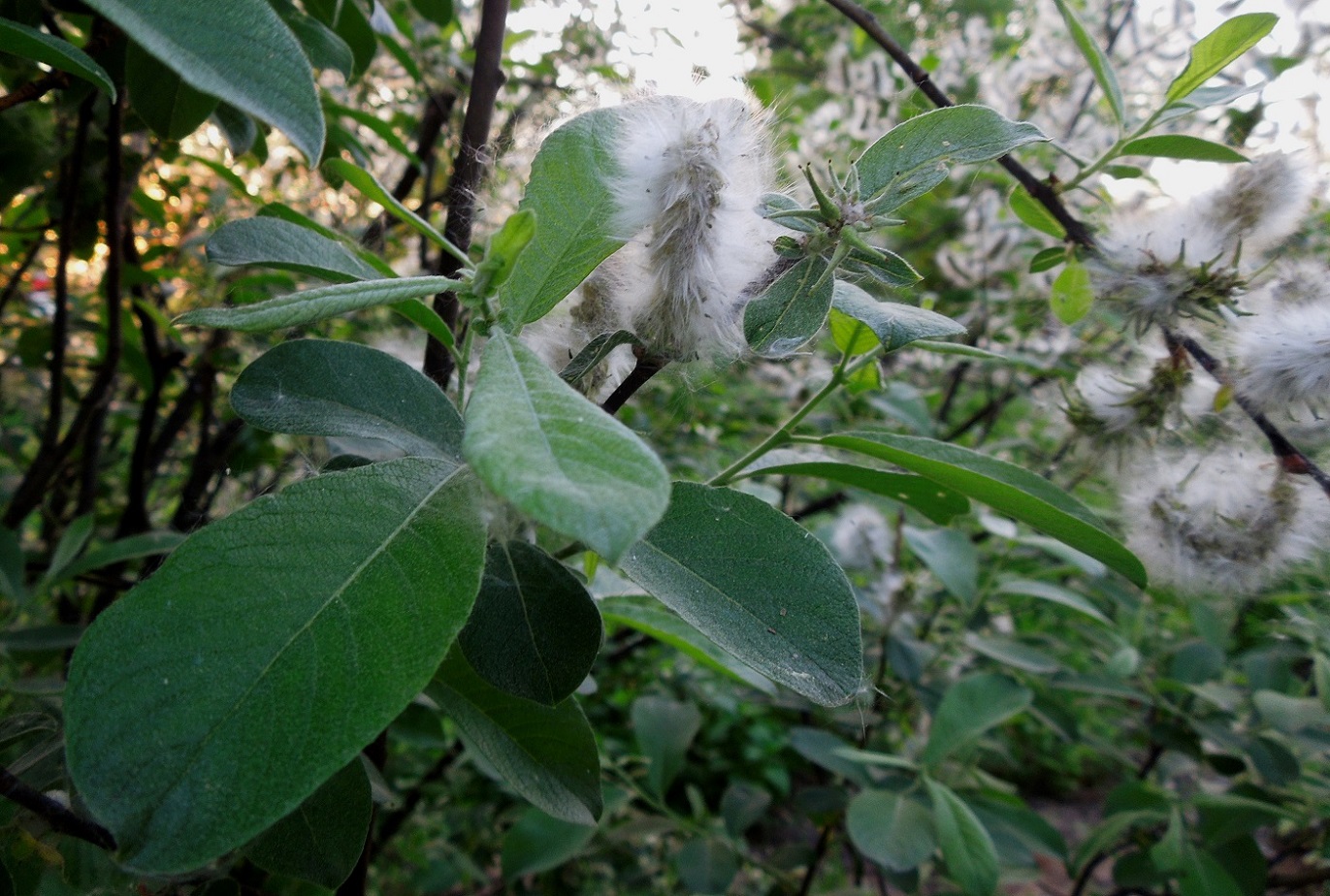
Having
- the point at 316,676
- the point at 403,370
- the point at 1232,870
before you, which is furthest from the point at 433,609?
the point at 1232,870

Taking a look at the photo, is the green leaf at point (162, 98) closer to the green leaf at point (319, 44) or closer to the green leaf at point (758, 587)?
the green leaf at point (319, 44)

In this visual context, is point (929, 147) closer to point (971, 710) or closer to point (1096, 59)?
point (1096, 59)

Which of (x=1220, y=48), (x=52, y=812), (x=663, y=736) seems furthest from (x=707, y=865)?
(x=1220, y=48)

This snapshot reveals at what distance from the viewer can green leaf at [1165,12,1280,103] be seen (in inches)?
26.5

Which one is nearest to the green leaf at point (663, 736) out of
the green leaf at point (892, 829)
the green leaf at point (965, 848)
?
the green leaf at point (892, 829)

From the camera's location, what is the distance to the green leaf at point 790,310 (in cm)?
46

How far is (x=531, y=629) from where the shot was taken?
1.65 ft

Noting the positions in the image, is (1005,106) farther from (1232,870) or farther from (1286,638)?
(1232,870)

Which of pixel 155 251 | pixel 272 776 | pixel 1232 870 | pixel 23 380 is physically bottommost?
pixel 23 380

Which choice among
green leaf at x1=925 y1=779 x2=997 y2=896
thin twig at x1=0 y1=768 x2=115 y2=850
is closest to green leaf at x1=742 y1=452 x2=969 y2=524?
thin twig at x1=0 y1=768 x2=115 y2=850

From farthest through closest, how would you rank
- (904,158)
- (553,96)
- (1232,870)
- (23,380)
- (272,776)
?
(23,380)
(553,96)
(1232,870)
(904,158)
(272,776)

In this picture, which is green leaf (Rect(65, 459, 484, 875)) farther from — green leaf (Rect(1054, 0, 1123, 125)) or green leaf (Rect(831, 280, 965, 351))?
green leaf (Rect(1054, 0, 1123, 125))

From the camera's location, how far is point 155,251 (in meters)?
1.38

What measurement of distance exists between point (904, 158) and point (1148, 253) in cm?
50
